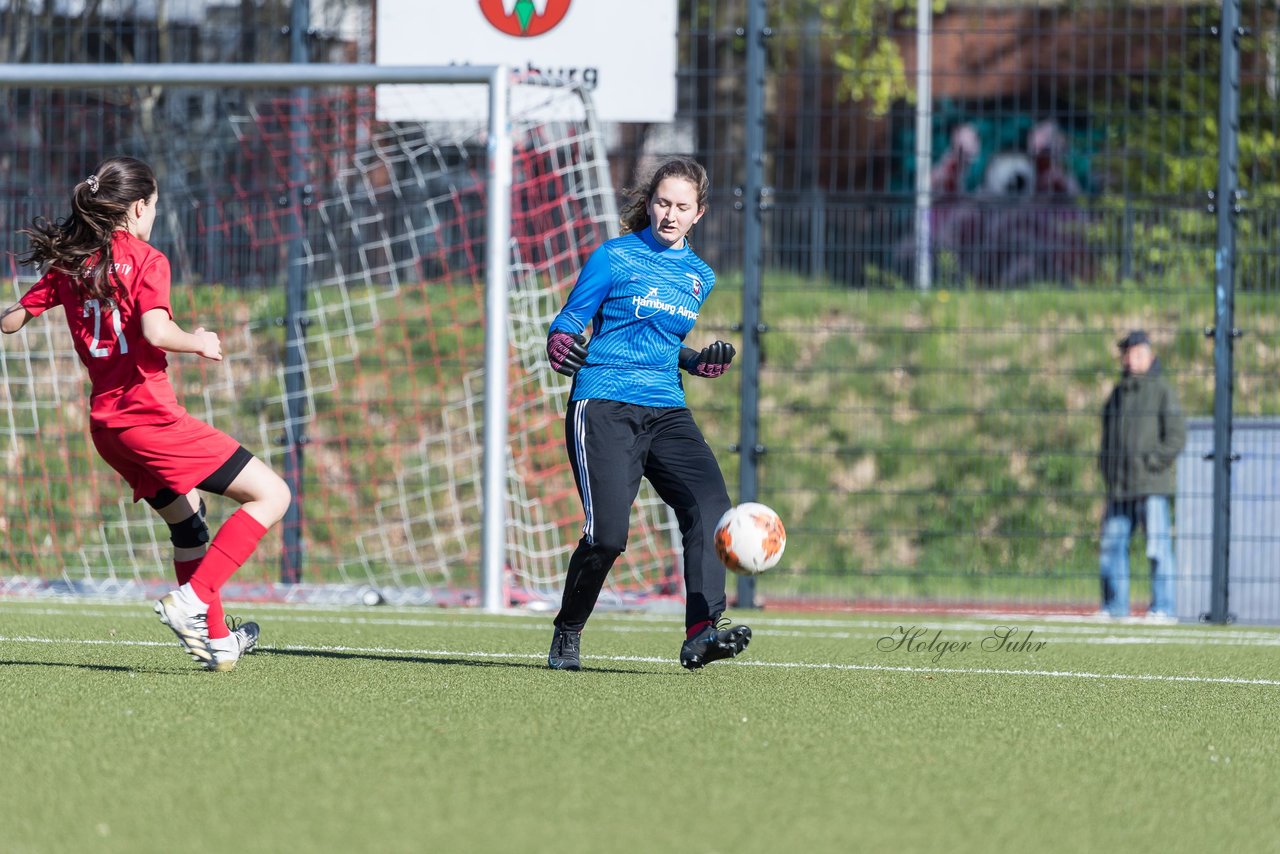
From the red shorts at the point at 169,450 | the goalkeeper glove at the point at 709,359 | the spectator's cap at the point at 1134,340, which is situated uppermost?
the spectator's cap at the point at 1134,340

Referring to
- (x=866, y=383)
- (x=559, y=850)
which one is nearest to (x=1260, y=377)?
(x=866, y=383)

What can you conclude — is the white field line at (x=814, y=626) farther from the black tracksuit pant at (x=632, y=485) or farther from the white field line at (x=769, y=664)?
the black tracksuit pant at (x=632, y=485)

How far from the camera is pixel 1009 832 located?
11.5 ft

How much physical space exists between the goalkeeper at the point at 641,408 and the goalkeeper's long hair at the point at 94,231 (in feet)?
4.86

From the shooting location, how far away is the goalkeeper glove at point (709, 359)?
622 cm

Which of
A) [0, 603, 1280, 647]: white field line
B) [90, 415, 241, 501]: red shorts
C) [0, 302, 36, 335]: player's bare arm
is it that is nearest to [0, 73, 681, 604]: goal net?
[0, 603, 1280, 647]: white field line

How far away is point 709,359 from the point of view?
625 centimetres

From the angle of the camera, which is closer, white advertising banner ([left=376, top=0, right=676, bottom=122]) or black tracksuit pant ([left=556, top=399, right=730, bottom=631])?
black tracksuit pant ([left=556, top=399, right=730, bottom=631])

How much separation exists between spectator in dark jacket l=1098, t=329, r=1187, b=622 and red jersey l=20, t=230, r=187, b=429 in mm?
6373

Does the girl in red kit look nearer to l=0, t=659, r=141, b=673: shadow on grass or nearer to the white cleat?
the white cleat

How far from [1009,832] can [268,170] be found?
965 centimetres

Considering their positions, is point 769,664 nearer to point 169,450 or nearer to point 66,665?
point 169,450

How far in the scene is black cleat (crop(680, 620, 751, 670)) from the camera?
597 cm

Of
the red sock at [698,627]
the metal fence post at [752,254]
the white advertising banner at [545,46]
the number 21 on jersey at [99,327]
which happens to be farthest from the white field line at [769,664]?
the white advertising banner at [545,46]
